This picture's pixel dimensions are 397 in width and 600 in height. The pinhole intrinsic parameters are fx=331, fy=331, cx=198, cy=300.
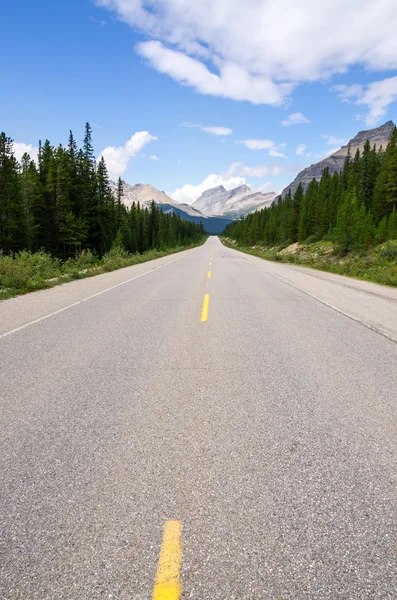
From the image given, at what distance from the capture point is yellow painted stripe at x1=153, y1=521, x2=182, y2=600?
1.65m

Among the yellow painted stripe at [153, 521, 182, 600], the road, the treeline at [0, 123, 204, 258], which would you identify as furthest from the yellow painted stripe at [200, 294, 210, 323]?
the treeline at [0, 123, 204, 258]

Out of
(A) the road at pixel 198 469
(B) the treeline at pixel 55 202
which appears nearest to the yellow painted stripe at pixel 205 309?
(A) the road at pixel 198 469

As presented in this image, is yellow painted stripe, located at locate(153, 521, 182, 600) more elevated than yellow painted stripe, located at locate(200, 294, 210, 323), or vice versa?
yellow painted stripe, located at locate(200, 294, 210, 323)

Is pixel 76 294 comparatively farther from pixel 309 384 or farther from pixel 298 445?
pixel 298 445

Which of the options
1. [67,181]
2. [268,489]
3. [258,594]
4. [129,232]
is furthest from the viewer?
[129,232]

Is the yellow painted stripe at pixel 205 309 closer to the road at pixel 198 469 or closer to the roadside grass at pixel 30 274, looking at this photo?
the road at pixel 198 469

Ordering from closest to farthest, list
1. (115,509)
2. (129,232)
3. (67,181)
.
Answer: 1. (115,509)
2. (67,181)
3. (129,232)

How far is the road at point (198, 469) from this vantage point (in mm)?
1776

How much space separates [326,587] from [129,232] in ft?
239

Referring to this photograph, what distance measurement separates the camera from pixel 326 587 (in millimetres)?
1698

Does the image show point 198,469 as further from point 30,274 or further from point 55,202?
point 55,202

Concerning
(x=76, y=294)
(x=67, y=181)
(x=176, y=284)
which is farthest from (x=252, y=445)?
(x=67, y=181)

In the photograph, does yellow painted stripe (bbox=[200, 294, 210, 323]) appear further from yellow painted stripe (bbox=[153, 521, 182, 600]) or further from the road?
yellow painted stripe (bbox=[153, 521, 182, 600])

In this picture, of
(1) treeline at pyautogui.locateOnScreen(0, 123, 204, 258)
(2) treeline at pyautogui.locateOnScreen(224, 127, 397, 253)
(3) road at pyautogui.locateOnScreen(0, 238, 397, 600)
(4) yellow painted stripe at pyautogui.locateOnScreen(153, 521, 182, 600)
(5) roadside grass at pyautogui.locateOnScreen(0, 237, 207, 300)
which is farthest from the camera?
(2) treeline at pyautogui.locateOnScreen(224, 127, 397, 253)
